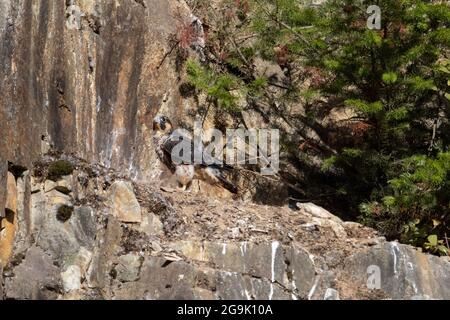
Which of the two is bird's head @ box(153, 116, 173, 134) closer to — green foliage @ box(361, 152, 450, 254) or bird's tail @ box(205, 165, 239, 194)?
bird's tail @ box(205, 165, 239, 194)

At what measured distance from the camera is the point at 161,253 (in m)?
10.2

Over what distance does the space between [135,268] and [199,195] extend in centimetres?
249

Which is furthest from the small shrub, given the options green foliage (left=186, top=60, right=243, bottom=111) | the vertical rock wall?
green foliage (left=186, top=60, right=243, bottom=111)

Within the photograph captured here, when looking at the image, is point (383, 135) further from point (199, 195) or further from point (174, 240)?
point (174, 240)

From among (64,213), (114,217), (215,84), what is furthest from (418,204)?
(64,213)

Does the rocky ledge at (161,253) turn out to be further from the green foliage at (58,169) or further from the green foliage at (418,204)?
the green foliage at (418,204)

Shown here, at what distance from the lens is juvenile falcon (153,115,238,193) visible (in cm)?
1258

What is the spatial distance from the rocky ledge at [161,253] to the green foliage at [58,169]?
18mm

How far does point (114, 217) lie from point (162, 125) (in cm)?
255

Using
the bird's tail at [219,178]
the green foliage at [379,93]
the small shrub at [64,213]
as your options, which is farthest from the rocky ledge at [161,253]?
the bird's tail at [219,178]

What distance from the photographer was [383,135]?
39.9 feet

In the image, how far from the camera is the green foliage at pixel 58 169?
10.8m

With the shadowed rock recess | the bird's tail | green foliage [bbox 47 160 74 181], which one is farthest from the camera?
the bird's tail

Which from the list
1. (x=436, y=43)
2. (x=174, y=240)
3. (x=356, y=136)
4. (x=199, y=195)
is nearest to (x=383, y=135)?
(x=356, y=136)
